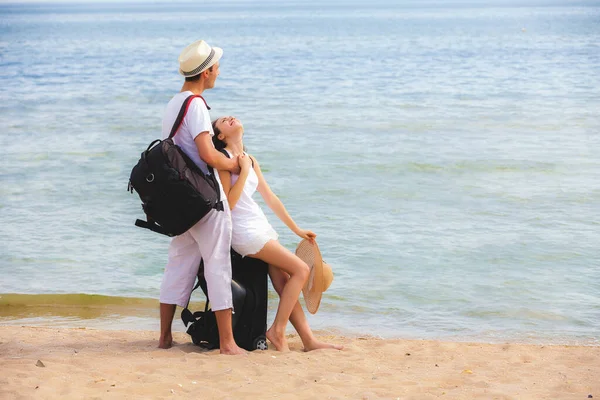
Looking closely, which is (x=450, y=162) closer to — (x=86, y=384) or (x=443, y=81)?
(x=86, y=384)

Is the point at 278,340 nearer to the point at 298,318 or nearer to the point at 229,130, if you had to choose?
the point at 298,318

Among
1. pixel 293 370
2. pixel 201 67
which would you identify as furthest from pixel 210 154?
pixel 293 370

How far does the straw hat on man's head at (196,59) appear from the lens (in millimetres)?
4766

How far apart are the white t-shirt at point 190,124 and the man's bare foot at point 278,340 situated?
116cm

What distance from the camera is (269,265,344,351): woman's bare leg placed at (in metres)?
5.26

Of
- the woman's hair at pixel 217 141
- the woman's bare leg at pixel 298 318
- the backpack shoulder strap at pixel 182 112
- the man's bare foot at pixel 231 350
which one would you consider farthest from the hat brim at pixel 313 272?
the backpack shoulder strap at pixel 182 112

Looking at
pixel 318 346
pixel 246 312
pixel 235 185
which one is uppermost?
pixel 235 185

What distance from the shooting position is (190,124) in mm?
4719

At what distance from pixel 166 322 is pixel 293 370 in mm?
989

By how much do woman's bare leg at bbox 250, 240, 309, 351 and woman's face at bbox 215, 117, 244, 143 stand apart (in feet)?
2.16

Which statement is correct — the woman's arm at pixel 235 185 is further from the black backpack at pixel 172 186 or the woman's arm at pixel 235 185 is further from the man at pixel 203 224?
the black backpack at pixel 172 186

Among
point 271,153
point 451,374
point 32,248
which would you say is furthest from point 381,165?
point 451,374

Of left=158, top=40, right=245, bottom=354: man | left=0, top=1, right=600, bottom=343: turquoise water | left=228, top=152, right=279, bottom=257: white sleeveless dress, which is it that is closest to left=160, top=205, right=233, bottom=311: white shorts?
left=158, top=40, right=245, bottom=354: man

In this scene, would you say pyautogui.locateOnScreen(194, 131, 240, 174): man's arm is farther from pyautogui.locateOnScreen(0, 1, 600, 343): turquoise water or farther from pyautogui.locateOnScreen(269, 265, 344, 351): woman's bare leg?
pyautogui.locateOnScreen(0, 1, 600, 343): turquoise water
